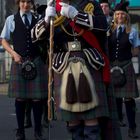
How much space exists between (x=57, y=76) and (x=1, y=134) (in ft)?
9.82

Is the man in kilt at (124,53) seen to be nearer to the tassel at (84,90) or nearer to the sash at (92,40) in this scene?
the sash at (92,40)

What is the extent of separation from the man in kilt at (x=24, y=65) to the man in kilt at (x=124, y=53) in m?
1.04

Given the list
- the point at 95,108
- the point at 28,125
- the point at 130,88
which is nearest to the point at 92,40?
the point at 95,108

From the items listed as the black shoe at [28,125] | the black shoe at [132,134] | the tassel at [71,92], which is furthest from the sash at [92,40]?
the black shoe at [28,125]

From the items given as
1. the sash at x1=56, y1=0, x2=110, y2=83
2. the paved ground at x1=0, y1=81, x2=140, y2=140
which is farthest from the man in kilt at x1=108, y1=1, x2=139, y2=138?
the sash at x1=56, y1=0, x2=110, y2=83

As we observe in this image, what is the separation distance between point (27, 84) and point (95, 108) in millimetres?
2387

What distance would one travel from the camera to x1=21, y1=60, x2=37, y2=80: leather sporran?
22.2 feet

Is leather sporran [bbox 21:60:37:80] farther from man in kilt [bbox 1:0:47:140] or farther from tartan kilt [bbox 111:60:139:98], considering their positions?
tartan kilt [bbox 111:60:139:98]

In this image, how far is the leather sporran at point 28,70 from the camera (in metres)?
6.77

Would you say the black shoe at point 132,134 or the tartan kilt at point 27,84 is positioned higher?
the tartan kilt at point 27,84

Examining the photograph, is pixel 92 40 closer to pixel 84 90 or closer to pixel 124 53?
pixel 84 90

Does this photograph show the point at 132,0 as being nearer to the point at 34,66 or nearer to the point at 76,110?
the point at 34,66

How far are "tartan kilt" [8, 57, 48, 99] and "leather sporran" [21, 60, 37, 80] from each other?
0.05 m

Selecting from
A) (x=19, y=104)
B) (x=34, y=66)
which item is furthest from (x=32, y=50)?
(x=19, y=104)
